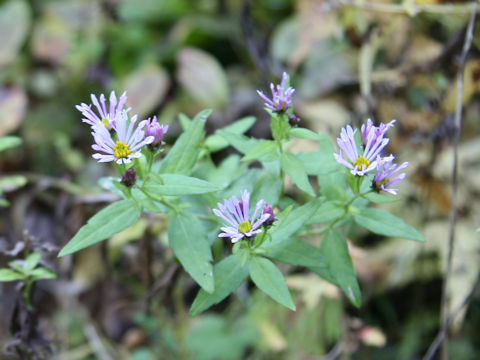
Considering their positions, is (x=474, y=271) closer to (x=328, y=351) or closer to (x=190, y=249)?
(x=328, y=351)

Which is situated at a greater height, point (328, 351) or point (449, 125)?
point (449, 125)

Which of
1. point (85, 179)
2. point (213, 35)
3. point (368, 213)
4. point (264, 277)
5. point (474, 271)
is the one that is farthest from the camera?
point (213, 35)

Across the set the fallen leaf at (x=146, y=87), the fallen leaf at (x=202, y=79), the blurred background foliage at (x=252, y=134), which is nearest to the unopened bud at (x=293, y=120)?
the blurred background foliage at (x=252, y=134)

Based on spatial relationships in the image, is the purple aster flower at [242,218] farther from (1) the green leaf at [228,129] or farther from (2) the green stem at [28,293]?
(2) the green stem at [28,293]

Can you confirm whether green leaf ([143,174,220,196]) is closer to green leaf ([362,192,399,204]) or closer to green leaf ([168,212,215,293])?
green leaf ([168,212,215,293])

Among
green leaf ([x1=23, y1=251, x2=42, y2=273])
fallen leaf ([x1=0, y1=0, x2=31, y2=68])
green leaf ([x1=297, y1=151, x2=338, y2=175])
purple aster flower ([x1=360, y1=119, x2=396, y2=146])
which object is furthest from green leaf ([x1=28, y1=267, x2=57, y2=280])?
fallen leaf ([x1=0, y1=0, x2=31, y2=68])

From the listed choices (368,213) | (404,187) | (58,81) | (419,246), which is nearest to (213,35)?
(58,81)
